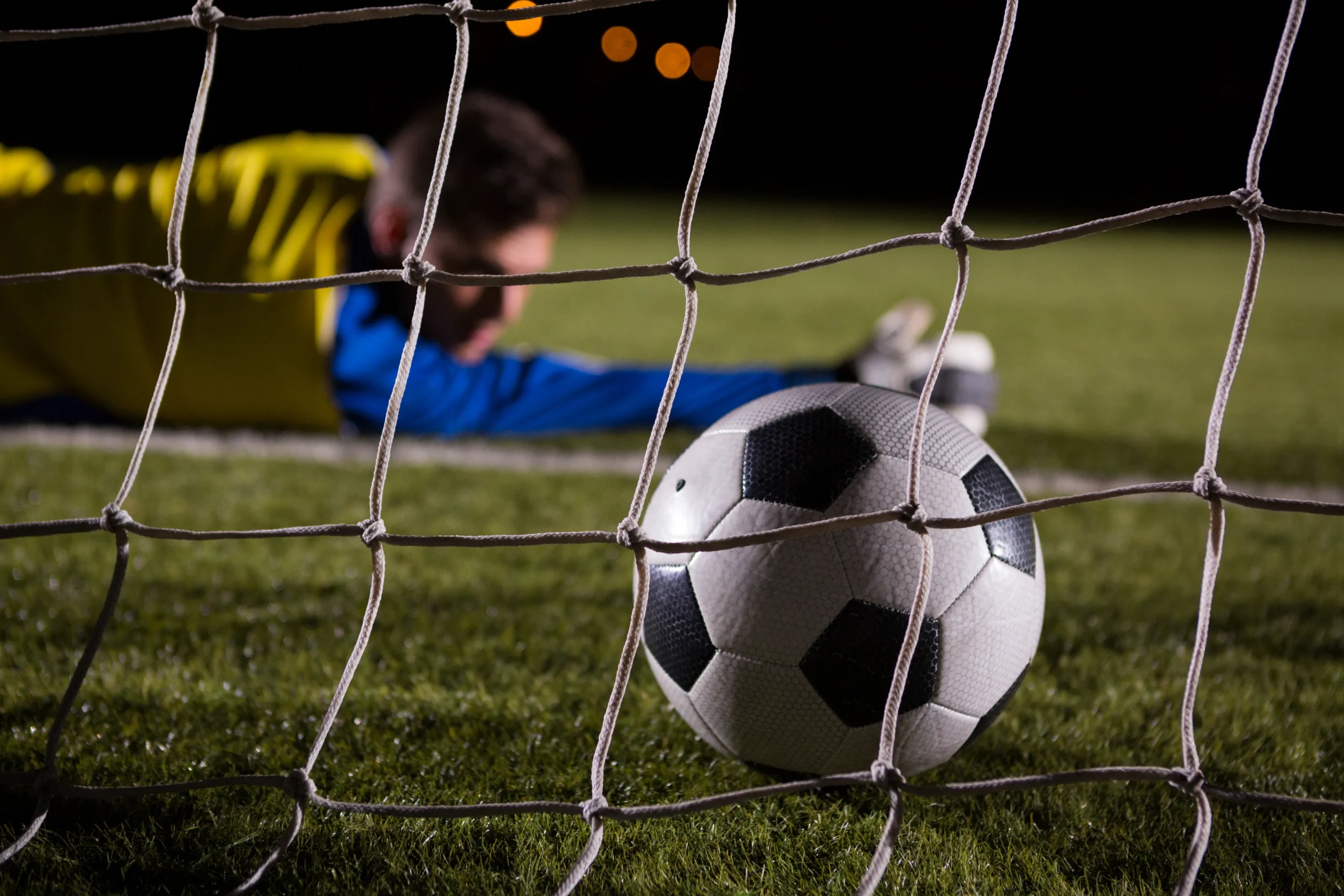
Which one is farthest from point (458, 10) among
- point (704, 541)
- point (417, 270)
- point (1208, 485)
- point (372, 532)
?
point (1208, 485)

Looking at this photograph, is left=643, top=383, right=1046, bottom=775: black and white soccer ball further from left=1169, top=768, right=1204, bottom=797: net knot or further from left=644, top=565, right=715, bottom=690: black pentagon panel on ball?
left=1169, top=768, right=1204, bottom=797: net knot

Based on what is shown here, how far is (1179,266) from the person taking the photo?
9.49 metres

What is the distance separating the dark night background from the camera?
1770 cm

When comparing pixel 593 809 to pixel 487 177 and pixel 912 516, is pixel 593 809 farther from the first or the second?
pixel 487 177

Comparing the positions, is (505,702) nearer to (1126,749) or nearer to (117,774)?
(117,774)

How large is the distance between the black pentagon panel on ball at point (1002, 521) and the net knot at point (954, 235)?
0.29 meters

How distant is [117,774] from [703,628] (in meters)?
0.76

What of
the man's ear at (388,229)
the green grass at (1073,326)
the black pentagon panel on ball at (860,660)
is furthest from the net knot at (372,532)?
the green grass at (1073,326)

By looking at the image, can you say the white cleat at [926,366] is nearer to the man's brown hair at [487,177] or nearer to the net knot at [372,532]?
the man's brown hair at [487,177]

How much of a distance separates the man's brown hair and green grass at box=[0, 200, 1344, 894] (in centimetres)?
70

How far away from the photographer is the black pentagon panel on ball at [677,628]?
1.33 m

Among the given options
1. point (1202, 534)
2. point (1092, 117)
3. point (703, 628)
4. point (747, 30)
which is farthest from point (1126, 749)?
point (747, 30)

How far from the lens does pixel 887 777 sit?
119cm

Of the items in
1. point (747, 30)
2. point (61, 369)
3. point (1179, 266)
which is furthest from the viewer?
point (747, 30)
